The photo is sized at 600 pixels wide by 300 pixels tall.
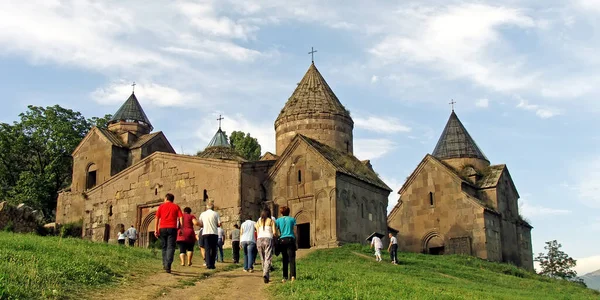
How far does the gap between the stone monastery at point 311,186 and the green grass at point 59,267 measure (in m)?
10.8

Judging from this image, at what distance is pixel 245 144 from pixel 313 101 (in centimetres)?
1622

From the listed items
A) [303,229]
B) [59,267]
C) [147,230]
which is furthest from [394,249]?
[59,267]

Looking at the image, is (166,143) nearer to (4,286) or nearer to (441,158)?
(441,158)

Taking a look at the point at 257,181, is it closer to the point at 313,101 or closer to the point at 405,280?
the point at 313,101

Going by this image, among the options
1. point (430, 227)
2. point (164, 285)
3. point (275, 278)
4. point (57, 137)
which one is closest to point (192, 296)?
point (164, 285)

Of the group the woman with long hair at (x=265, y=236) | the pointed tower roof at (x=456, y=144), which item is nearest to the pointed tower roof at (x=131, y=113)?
the pointed tower roof at (x=456, y=144)

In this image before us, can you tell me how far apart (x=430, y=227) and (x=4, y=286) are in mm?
24832

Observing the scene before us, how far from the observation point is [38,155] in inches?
1640

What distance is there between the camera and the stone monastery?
2705cm

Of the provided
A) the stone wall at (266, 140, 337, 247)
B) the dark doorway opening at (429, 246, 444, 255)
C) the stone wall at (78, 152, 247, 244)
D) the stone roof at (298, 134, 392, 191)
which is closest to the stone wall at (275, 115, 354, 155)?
the stone roof at (298, 134, 392, 191)

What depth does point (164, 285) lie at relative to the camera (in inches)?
488

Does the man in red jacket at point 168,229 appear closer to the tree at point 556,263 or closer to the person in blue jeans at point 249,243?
the person in blue jeans at point 249,243

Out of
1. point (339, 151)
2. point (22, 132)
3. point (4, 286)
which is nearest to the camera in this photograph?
point (4, 286)

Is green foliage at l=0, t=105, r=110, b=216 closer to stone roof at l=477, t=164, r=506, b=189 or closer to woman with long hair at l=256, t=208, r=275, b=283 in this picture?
stone roof at l=477, t=164, r=506, b=189
